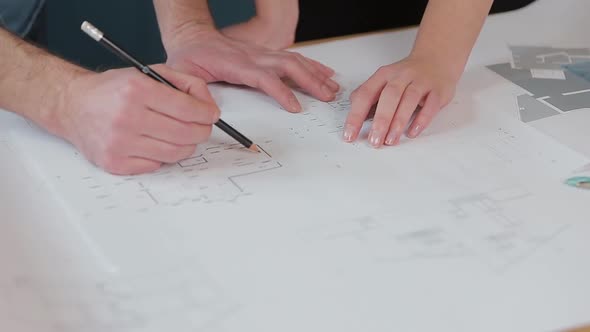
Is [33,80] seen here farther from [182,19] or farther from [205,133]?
[182,19]

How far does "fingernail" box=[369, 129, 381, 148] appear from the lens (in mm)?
972

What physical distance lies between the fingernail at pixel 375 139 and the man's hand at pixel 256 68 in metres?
0.13

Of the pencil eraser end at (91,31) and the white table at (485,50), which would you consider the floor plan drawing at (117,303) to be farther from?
the pencil eraser end at (91,31)

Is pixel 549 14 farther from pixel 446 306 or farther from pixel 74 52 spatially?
pixel 74 52

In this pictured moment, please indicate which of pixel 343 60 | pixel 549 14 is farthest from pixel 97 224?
pixel 549 14

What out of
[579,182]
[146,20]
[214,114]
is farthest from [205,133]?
[146,20]

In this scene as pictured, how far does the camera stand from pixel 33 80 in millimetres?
965

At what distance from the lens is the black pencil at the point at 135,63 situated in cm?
87

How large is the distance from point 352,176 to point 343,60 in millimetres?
377

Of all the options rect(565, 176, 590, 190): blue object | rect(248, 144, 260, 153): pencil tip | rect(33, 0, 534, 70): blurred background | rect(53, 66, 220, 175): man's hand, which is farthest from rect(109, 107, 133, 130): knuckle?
rect(33, 0, 534, 70): blurred background

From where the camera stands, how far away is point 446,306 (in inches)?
27.3

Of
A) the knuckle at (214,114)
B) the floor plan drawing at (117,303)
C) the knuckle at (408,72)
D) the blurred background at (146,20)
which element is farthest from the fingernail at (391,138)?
the blurred background at (146,20)

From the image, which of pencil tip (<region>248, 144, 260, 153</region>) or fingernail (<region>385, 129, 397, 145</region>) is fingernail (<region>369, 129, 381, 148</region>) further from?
pencil tip (<region>248, 144, 260, 153</region>)

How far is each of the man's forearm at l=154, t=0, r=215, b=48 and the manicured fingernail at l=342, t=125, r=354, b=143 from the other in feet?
1.15
